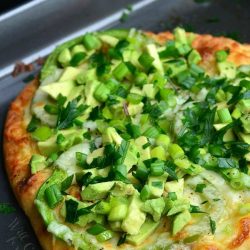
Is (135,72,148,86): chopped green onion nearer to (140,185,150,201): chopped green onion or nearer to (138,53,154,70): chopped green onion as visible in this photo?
(138,53,154,70): chopped green onion

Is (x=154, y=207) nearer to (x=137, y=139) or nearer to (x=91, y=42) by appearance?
(x=137, y=139)

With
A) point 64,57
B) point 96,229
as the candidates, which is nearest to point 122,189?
point 96,229

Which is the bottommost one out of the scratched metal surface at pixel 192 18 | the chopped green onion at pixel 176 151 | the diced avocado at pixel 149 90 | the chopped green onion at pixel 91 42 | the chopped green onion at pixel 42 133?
the scratched metal surface at pixel 192 18

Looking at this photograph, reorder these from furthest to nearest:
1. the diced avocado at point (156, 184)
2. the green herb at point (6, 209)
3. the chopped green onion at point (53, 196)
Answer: the green herb at point (6, 209) < the chopped green onion at point (53, 196) < the diced avocado at point (156, 184)

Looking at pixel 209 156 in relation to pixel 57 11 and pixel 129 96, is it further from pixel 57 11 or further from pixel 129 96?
pixel 57 11

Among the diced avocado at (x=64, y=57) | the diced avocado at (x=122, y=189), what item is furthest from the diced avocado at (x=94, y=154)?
the diced avocado at (x=64, y=57)

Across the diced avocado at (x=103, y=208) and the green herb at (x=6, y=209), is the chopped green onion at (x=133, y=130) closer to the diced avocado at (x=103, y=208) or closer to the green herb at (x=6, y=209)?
the diced avocado at (x=103, y=208)

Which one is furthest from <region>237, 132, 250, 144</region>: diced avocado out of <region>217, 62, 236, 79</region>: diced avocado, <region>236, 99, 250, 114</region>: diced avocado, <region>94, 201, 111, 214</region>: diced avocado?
<region>94, 201, 111, 214</region>: diced avocado

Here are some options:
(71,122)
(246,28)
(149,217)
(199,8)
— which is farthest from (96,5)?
(149,217)
